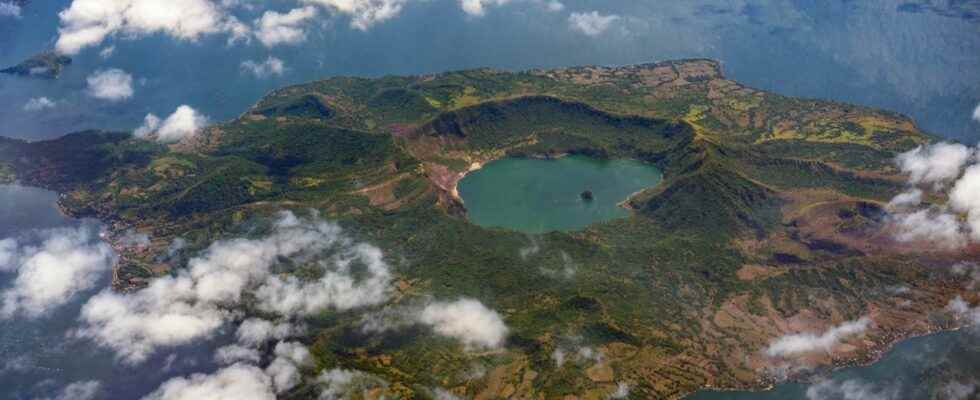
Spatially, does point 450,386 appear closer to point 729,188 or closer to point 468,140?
point 729,188

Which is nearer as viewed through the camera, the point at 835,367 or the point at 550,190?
the point at 835,367

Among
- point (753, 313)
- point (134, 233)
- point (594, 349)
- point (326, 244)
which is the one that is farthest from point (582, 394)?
point (134, 233)

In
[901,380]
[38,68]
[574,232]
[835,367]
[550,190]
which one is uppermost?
[38,68]

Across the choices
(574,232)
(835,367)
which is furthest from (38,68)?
(835,367)

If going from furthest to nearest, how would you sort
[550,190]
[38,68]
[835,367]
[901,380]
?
1. [38,68]
2. [550,190]
3. [835,367]
4. [901,380]

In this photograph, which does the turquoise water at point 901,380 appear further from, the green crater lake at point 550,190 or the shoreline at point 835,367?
the green crater lake at point 550,190

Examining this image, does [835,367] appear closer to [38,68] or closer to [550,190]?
[550,190]

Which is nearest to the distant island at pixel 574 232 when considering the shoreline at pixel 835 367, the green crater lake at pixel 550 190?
the shoreline at pixel 835 367

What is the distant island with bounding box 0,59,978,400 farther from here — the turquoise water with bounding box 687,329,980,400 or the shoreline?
the turquoise water with bounding box 687,329,980,400
